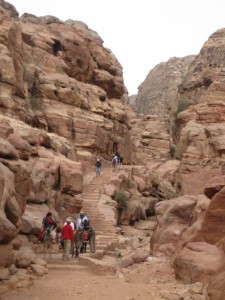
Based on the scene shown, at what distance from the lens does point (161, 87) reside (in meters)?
94.1

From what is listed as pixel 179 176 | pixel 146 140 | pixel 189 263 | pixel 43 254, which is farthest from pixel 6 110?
pixel 146 140

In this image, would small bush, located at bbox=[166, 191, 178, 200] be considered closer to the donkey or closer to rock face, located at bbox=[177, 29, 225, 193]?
rock face, located at bbox=[177, 29, 225, 193]

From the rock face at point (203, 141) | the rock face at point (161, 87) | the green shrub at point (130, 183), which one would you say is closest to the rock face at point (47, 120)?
the green shrub at point (130, 183)

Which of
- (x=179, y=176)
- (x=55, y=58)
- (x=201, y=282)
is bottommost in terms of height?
(x=201, y=282)

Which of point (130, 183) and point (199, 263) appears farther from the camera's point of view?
point (130, 183)

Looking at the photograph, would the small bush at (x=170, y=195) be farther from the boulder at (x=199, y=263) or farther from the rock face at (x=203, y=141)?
the boulder at (x=199, y=263)

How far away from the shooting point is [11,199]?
479 inches

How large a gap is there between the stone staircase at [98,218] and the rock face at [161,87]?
5726 cm

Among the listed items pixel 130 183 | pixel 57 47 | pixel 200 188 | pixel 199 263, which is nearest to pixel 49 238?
pixel 199 263

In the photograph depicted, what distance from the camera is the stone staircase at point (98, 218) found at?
20716 mm

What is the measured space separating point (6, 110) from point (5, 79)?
3296mm

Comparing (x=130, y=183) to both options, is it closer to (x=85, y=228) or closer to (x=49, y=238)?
(x=85, y=228)

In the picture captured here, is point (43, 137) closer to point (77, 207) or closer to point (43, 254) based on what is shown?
point (77, 207)

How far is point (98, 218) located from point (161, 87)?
237 ft
